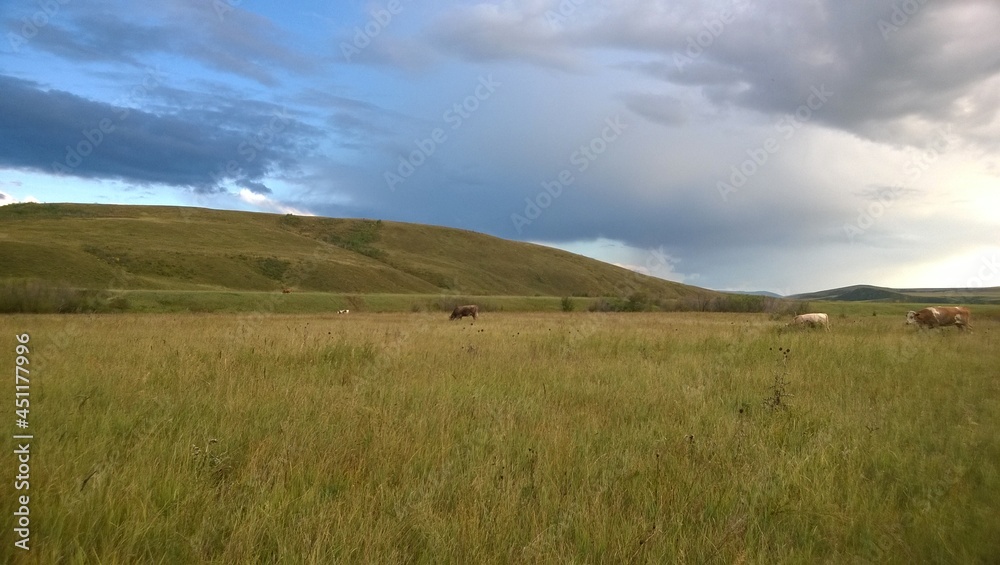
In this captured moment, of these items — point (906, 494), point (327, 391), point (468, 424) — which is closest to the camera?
point (906, 494)

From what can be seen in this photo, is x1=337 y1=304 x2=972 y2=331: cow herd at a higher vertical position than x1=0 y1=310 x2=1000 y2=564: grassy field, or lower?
higher

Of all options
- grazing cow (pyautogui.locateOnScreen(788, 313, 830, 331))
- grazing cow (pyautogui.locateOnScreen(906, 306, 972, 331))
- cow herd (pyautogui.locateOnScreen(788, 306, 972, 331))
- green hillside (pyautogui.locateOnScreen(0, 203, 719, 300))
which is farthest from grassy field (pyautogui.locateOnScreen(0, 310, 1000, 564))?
green hillside (pyautogui.locateOnScreen(0, 203, 719, 300))

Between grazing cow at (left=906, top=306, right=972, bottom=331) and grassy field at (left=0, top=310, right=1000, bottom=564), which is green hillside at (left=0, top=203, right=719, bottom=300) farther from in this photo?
grassy field at (left=0, top=310, right=1000, bottom=564)

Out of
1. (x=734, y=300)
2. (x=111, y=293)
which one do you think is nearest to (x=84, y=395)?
(x=111, y=293)

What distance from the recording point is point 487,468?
4195 mm

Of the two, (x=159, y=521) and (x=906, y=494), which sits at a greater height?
(x=159, y=521)

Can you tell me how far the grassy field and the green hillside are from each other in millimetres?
53671

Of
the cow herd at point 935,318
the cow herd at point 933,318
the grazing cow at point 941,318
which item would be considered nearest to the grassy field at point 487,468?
the cow herd at point 933,318

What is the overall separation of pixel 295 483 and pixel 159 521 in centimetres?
88

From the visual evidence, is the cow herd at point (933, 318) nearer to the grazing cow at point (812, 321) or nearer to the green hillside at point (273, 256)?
the grazing cow at point (812, 321)

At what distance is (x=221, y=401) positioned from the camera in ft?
18.9

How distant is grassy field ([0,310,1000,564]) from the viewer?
3.13m

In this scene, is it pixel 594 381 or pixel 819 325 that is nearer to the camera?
pixel 594 381

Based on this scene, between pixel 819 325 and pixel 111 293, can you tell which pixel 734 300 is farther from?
pixel 111 293
